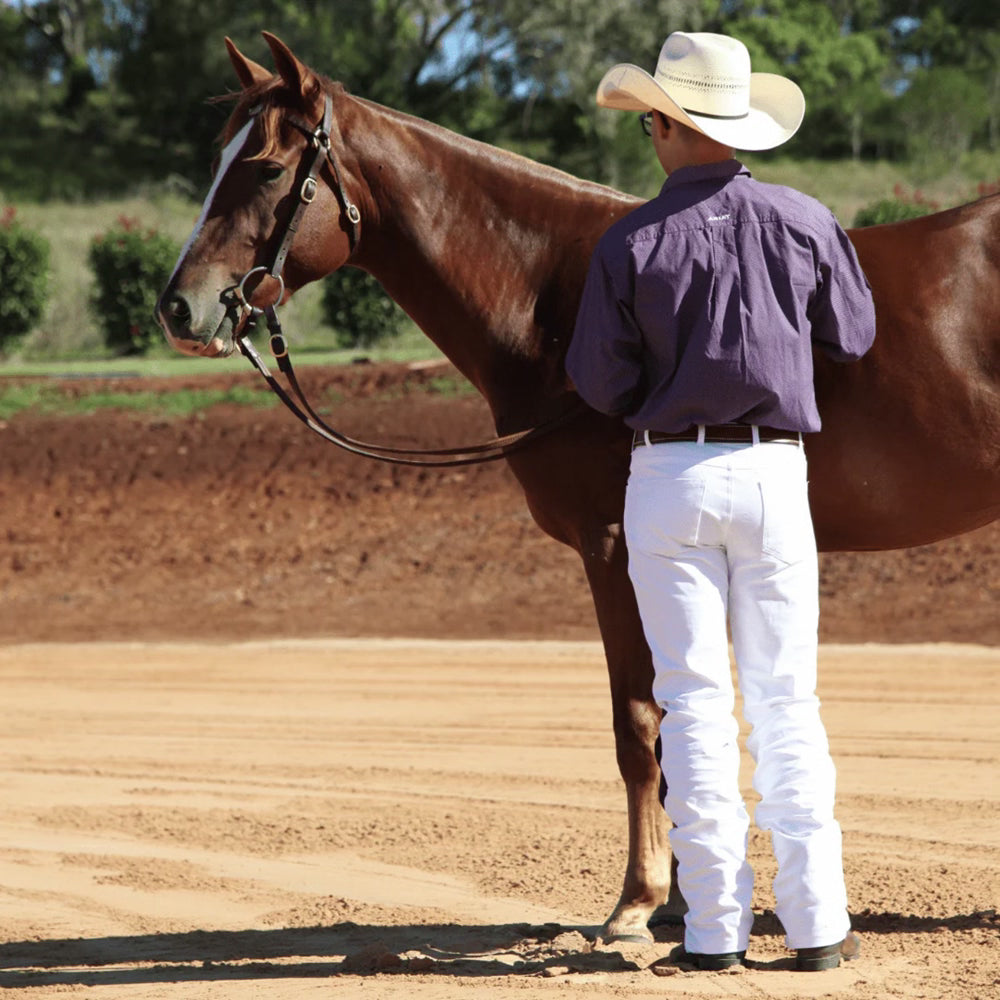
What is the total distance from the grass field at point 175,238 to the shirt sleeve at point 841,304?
15778 millimetres

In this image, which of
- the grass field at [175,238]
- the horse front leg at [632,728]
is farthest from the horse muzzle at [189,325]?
the grass field at [175,238]

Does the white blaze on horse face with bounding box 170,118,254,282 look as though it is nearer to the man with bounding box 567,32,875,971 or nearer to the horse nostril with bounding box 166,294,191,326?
the horse nostril with bounding box 166,294,191,326

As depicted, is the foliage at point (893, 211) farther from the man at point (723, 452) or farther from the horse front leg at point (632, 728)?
the man at point (723, 452)

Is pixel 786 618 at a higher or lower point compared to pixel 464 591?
higher

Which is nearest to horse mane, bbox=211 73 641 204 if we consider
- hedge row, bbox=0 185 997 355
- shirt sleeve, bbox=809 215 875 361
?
shirt sleeve, bbox=809 215 875 361

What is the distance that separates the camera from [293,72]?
4242 millimetres

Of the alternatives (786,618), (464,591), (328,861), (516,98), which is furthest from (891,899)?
(516,98)

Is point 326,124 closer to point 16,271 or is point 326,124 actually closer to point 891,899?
point 891,899

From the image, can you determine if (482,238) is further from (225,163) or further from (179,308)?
(179,308)

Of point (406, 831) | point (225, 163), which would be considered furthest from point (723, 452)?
point (406, 831)

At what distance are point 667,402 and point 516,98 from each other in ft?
141

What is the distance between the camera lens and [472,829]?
5844mm

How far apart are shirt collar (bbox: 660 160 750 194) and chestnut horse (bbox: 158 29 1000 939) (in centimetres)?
72

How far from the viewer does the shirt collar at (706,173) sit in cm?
368
